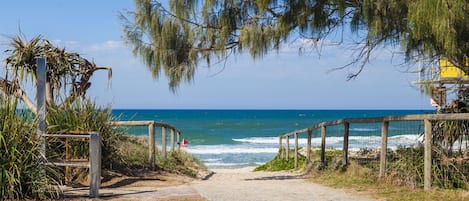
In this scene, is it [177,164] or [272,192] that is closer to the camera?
[272,192]

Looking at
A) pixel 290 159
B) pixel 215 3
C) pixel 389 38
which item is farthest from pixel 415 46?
pixel 290 159

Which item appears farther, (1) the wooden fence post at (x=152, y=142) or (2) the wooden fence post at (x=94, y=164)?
(1) the wooden fence post at (x=152, y=142)

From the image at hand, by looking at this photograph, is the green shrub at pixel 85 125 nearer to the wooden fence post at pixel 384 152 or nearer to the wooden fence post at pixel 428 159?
the wooden fence post at pixel 384 152

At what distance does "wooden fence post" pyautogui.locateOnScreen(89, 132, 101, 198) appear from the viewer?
7.93m

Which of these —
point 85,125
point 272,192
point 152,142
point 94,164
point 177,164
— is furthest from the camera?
point 177,164

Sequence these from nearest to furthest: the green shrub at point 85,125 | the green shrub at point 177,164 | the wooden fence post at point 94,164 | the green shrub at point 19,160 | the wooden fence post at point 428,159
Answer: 1. the green shrub at point 19,160
2. the wooden fence post at point 94,164
3. the wooden fence post at point 428,159
4. the green shrub at point 85,125
5. the green shrub at point 177,164

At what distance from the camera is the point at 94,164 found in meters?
8.01

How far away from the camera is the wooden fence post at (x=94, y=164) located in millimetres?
7934

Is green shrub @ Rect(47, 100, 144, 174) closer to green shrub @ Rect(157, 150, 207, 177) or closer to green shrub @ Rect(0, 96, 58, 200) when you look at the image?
green shrub @ Rect(0, 96, 58, 200)

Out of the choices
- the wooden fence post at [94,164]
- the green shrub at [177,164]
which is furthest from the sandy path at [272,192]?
the green shrub at [177,164]

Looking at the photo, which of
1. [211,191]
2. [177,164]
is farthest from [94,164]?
[177,164]

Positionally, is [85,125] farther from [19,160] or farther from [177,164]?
[177,164]

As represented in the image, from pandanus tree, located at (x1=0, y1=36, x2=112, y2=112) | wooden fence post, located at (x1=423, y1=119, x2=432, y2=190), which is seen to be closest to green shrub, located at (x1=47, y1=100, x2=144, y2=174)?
pandanus tree, located at (x1=0, y1=36, x2=112, y2=112)

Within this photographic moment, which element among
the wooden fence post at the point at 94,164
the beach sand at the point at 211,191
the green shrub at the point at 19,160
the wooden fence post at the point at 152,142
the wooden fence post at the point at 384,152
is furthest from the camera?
the wooden fence post at the point at 152,142
